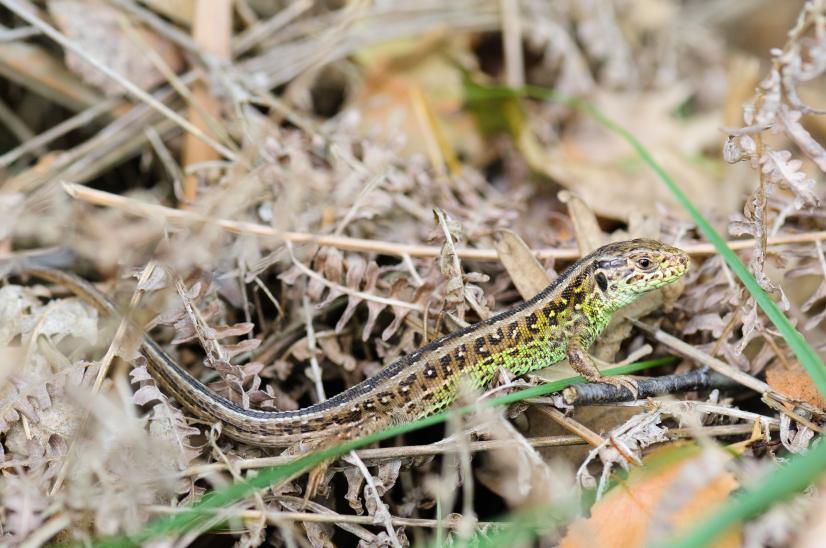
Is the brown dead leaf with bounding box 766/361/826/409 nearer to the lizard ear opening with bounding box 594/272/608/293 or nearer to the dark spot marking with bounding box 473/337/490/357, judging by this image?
the lizard ear opening with bounding box 594/272/608/293

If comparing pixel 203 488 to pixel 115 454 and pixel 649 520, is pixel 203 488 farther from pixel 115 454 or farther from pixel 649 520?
pixel 649 520

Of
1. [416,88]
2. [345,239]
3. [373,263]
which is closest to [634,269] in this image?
[373,263]

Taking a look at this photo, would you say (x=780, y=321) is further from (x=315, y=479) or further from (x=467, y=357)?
(x=315, y=479)

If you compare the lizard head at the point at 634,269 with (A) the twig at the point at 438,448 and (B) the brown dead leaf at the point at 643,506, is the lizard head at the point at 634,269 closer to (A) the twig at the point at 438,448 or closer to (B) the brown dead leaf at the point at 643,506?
(A) the twig at the point at 438,448

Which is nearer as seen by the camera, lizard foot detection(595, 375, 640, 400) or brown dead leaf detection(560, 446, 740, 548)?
brown dead leaf detection(560, 446, 740, 548)

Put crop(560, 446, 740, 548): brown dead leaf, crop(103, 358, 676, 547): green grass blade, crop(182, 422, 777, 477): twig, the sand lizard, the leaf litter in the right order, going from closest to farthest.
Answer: crop(103, 358, 676, 547): green grass blade
crop(560, 446, 740, 548): brown dead leaf
the leaf litter
crop(182, 422, 777, 477): twig
the sand lizard

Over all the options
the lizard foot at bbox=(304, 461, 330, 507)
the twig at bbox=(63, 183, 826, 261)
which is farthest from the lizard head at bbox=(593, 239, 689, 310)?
the lizard foot at bbox=(304, 461, 330, 507)
